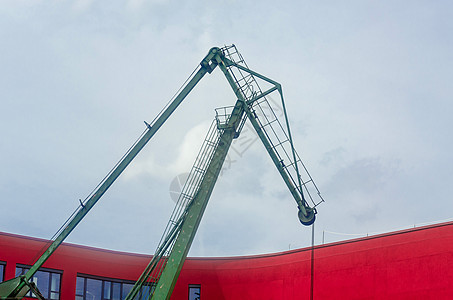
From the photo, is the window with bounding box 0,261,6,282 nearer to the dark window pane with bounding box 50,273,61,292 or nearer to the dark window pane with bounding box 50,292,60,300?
the dark window pane with bounding box 50,273,61,292

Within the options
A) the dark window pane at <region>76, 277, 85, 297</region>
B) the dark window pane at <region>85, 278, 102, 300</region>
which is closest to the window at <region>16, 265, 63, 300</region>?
the dark window pane at <region>76, 277, 85, 297</region>

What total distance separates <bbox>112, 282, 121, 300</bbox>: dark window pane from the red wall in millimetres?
529

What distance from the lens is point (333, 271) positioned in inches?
1158

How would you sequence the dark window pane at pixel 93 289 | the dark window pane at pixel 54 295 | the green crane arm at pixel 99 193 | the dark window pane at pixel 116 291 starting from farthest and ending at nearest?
the dark window pane at pixel 116 291, the dark window pane at pixel 93 289, the dark window pane at pixel 54 295, the green crane arm at pixel 99 193

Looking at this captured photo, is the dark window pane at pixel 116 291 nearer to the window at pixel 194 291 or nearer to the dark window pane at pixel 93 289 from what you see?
the dark window pane at pixel 93 289

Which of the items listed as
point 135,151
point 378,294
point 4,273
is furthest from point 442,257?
point 4,273

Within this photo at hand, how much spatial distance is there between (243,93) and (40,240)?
13.7 m

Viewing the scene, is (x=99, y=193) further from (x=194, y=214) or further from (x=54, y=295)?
(x=54, y=295)

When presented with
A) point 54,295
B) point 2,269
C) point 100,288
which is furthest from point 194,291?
point 2,269

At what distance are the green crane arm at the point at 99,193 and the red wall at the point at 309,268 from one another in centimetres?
856

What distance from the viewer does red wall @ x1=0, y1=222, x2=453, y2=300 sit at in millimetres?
26281

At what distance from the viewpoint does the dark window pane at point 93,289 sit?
3338 cm

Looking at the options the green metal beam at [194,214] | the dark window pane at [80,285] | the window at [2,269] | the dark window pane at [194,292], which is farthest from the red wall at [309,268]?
the green metal beam at [194,214]

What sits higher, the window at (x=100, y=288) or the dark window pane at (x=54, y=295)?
the window at (x=100, y=288)
